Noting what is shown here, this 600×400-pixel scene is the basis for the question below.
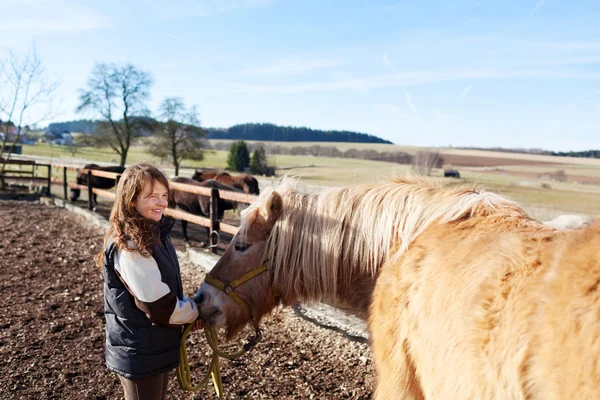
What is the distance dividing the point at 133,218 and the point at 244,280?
2.37 ft

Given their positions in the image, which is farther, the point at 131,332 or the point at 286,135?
the point at 286,135

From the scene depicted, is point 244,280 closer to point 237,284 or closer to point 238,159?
point 237,284

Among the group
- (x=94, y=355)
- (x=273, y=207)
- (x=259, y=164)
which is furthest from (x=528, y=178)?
(x=273, y=207)

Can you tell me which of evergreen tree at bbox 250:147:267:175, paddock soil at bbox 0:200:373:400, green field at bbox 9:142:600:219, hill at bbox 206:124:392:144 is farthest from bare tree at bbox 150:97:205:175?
hill at bbox 206:124:392:144

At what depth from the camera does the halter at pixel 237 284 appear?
97.8 inches

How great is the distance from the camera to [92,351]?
387 cm

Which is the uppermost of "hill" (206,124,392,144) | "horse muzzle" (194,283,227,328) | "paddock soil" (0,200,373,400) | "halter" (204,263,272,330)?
"hill" (206,124,392,144)

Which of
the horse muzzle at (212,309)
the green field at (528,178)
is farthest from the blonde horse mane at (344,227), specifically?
the green field at (528,178)

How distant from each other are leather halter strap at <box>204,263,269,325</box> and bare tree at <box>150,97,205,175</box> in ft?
114

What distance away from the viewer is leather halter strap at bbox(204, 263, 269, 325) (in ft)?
8.15

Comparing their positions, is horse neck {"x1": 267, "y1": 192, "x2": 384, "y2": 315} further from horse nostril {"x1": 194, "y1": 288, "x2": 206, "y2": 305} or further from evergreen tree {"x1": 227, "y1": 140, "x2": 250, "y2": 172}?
evergreen tree {"x1": 227, "y1": 140, "x2": 250, "y2": 172}

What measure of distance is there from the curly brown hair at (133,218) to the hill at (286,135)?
346 feet

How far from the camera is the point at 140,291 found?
213cm

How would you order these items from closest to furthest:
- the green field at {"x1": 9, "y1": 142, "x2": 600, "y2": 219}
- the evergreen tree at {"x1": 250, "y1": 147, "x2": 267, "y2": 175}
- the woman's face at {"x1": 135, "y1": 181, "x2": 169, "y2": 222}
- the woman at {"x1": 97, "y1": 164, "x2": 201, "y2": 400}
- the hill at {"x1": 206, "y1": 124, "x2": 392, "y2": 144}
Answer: the woman at {"x1": 97, "y1": 164, "x2": 201, "y2": 400} → the woman's face at {"x1": 135, "y1": 181, "x2": 169, "y2": 222} → the green field at {"x1": 9, "y1": 142, "x2": 600, "y2": 219} → the evergreen tree at {"x1": 250, "y1": 147, "x2": 267, "y2": 175} → the hill at {"x1": 206, "y1": 124, "x2": 392, "y2": 144}
